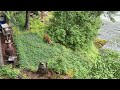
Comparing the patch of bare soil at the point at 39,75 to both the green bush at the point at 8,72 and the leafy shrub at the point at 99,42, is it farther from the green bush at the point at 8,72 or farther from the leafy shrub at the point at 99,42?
the leafy shrub at the point at 99,42

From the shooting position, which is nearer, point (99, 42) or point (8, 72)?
point (8, 72)

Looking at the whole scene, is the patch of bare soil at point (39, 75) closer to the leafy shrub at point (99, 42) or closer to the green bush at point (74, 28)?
the green bush at point (74, 28)

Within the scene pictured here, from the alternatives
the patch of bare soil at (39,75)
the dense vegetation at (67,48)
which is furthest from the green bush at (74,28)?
the patch of bare soil at (39,75)

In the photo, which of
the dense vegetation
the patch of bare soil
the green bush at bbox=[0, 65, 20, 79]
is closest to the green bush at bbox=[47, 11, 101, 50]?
the dense vegetation

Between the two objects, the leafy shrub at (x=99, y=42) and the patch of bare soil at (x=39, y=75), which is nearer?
the patch of bare soil at (x=39, y=75)

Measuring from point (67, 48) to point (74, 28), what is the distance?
8.9 inches

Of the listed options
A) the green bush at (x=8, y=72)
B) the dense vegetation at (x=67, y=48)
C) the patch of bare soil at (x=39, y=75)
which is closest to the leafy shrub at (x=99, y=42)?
the dense vegetation at (x=67, y=48)

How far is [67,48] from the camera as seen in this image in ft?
15.9

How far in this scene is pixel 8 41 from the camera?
472 cm

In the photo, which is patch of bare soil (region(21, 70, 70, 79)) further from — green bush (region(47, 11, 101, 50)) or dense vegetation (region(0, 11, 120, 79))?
green bush (region(47, 11, 101, 50))

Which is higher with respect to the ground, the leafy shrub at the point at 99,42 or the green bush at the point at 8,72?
the leafy shrub at the point at 99,42

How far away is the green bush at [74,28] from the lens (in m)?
4.75

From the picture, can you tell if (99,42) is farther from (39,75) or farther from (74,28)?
(39,75)

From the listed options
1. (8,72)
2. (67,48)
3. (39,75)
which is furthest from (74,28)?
(8,72)
